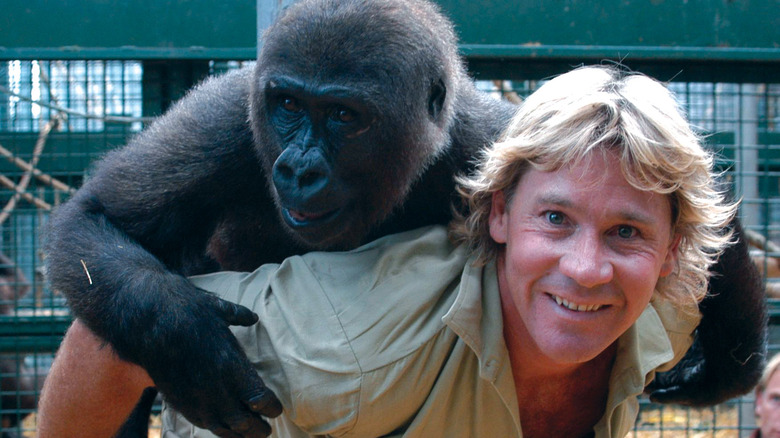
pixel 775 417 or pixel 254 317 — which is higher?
pixel 254 317

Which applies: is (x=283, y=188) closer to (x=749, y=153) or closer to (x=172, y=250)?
(x=172, y=250)

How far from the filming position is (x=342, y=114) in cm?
270

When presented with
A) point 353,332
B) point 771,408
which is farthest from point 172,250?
point 771,408

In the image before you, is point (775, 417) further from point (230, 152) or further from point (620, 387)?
point (230, 152)

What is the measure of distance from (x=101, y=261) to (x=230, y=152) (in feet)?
1.92

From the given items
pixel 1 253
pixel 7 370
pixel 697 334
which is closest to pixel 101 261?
pixel 697 334

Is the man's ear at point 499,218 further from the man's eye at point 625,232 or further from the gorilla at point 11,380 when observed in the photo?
the gorilla at point 11,380

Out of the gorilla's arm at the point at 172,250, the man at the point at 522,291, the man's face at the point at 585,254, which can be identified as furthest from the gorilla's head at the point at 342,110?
the man's face at the point at 585,254

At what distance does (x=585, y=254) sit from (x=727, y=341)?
136 centimetres

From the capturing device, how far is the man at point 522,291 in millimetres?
1886

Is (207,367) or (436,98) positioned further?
(436,98)

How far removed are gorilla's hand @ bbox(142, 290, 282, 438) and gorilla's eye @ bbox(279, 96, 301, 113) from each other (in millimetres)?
683

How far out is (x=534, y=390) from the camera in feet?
7.32

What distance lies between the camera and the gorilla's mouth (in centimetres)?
263
